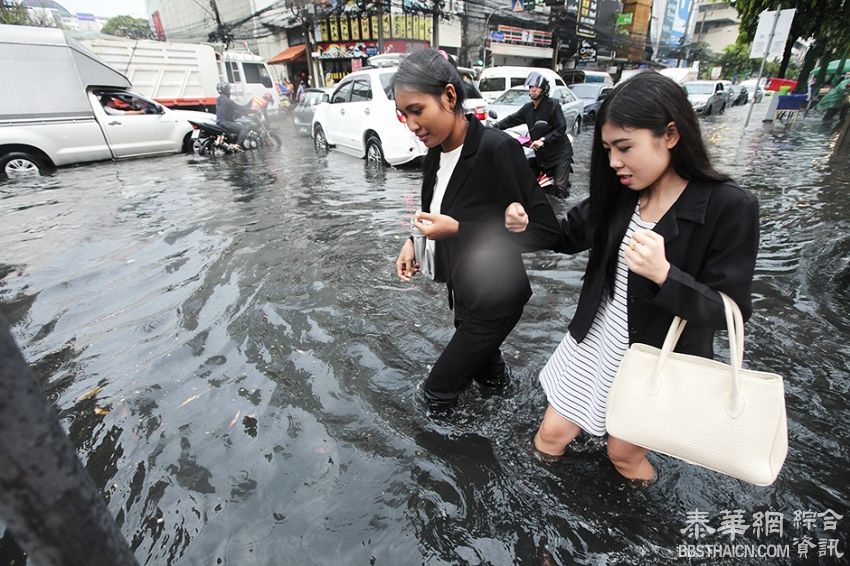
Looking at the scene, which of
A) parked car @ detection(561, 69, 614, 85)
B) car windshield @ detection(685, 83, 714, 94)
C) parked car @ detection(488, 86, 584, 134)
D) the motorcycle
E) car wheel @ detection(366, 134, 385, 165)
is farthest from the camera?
parked car @ detection(561, 69, 614, 85)

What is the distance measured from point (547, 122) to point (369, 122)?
4.08 m

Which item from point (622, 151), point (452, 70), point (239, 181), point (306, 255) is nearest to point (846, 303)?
point (622, 151)

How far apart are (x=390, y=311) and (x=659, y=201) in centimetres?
245

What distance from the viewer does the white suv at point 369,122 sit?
8.09 metres

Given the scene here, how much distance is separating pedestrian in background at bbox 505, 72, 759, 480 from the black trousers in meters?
0.38

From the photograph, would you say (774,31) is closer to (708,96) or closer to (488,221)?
(708,96)

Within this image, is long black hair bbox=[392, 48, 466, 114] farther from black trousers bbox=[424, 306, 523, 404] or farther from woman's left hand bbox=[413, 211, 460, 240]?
black trousers bbox=[424, 306, 523, 404]

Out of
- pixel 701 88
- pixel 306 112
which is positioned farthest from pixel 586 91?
pixel 306 112

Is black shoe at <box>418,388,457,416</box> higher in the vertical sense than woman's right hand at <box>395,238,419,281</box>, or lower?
lower

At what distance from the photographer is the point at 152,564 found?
176 cm

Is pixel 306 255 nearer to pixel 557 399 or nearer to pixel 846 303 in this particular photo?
pixel 557 399

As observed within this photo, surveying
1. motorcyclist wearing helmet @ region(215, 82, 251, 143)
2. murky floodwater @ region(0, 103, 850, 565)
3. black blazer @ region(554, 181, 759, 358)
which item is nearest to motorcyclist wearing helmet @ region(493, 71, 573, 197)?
murky floodwater @ region(0, 103, 850, 565)

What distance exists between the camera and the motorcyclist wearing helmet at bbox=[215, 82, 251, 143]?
10609 millimetres

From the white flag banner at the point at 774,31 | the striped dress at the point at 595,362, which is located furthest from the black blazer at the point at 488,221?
the white flag banner at the point at 774,31
